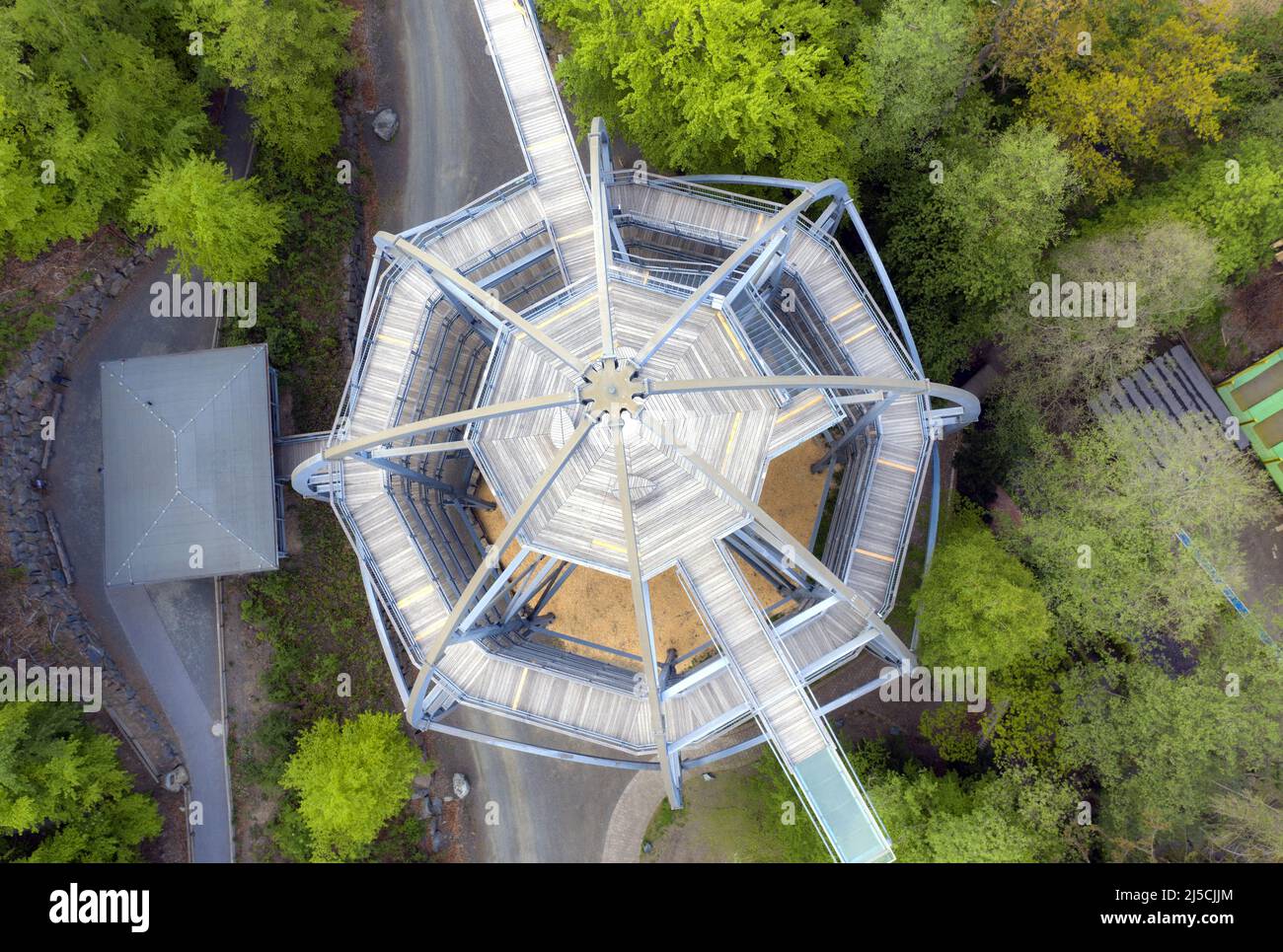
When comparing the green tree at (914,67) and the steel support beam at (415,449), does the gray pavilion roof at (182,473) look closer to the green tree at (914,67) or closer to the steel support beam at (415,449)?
the steel support beam at (415,449)

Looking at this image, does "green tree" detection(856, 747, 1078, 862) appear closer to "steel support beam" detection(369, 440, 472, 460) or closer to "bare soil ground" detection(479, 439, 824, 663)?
"bare soil ground" detection(479, 439, 824, 663)

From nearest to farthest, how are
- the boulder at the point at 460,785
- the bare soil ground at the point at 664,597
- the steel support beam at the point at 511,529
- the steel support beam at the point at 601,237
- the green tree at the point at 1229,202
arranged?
1. the steel support beam at the point at 511,529
2. the steel support beam at the point at 601,237
3. the green tree at the point at 1229,202
4. the bare soil ground at the point at 664,597
5. the boulder at the point at 460,785

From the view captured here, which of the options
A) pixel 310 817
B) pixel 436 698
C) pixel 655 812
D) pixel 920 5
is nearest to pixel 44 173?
pixel 436 698

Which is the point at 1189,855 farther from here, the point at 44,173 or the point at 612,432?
the point at 44,173

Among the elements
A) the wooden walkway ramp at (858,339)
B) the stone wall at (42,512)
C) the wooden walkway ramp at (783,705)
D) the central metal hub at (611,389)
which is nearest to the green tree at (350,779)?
the stone wall at (42,512)

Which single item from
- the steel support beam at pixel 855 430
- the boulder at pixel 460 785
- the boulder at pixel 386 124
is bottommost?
the boulder at pixel 460 785

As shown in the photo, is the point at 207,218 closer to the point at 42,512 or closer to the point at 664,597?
the point at 42,512
